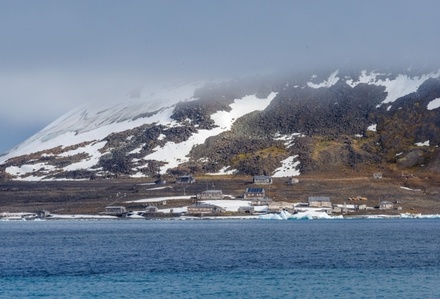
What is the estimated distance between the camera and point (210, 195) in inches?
7141

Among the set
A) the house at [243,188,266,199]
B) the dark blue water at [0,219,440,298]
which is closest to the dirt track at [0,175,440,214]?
the house at [243,188,266,199]

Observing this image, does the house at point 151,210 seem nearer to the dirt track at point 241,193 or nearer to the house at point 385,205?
the dirt track at point 241,193

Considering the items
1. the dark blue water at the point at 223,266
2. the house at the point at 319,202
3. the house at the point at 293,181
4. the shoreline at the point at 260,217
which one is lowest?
the dark blue water at the point at 223,266

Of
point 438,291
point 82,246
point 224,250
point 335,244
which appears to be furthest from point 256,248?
point 438,291

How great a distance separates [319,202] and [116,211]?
42150 millimetres

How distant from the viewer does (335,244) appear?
95.7 m

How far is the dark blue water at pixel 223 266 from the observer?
5700 centimetres

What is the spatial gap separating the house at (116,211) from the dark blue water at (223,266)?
59.3 metres

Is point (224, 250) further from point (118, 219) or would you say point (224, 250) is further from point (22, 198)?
point (22, 198)

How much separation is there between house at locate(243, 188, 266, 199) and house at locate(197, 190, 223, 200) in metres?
5.55

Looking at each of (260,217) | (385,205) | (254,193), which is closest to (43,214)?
(254,193)

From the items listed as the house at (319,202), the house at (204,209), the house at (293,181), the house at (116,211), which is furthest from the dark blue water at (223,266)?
the house at (293,181)

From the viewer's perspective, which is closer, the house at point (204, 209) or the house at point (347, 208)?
the house at point (204, 209)

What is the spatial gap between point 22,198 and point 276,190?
5725 cm
